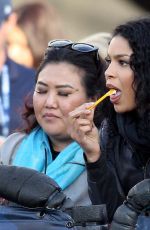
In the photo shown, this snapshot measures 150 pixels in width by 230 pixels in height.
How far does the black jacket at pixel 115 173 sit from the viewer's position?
2.68 metres

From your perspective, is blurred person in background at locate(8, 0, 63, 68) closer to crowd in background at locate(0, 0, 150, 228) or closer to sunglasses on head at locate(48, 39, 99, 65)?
crowd in background at locate(0, 0, 150, 228)

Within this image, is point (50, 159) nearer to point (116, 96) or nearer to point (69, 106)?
point (69, 106)

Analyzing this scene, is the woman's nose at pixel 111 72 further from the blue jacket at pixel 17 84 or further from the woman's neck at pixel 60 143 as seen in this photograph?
the blue jacket at pixel 17 84

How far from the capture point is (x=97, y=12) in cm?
869

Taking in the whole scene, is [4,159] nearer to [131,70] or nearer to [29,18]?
[131,70]

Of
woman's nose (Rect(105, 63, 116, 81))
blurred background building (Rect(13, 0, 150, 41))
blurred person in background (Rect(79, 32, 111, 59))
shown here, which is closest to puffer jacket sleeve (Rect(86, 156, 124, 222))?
woman's nose (Rect(105, 63, 116, 81))

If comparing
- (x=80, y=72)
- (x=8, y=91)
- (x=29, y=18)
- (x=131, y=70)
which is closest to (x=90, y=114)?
(x=131, y=70)

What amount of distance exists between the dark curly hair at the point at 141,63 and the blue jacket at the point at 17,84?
271 cm

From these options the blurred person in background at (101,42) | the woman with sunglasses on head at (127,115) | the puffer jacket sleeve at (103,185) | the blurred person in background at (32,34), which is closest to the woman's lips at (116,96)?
the woman with sunglasses on head at (127,115)

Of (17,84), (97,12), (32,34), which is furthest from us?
(97,12)

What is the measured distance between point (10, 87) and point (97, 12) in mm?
3339

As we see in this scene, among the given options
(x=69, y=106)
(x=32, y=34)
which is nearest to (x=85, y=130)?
(x=69, y=106)

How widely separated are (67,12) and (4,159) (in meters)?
5.46

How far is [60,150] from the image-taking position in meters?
3.30
